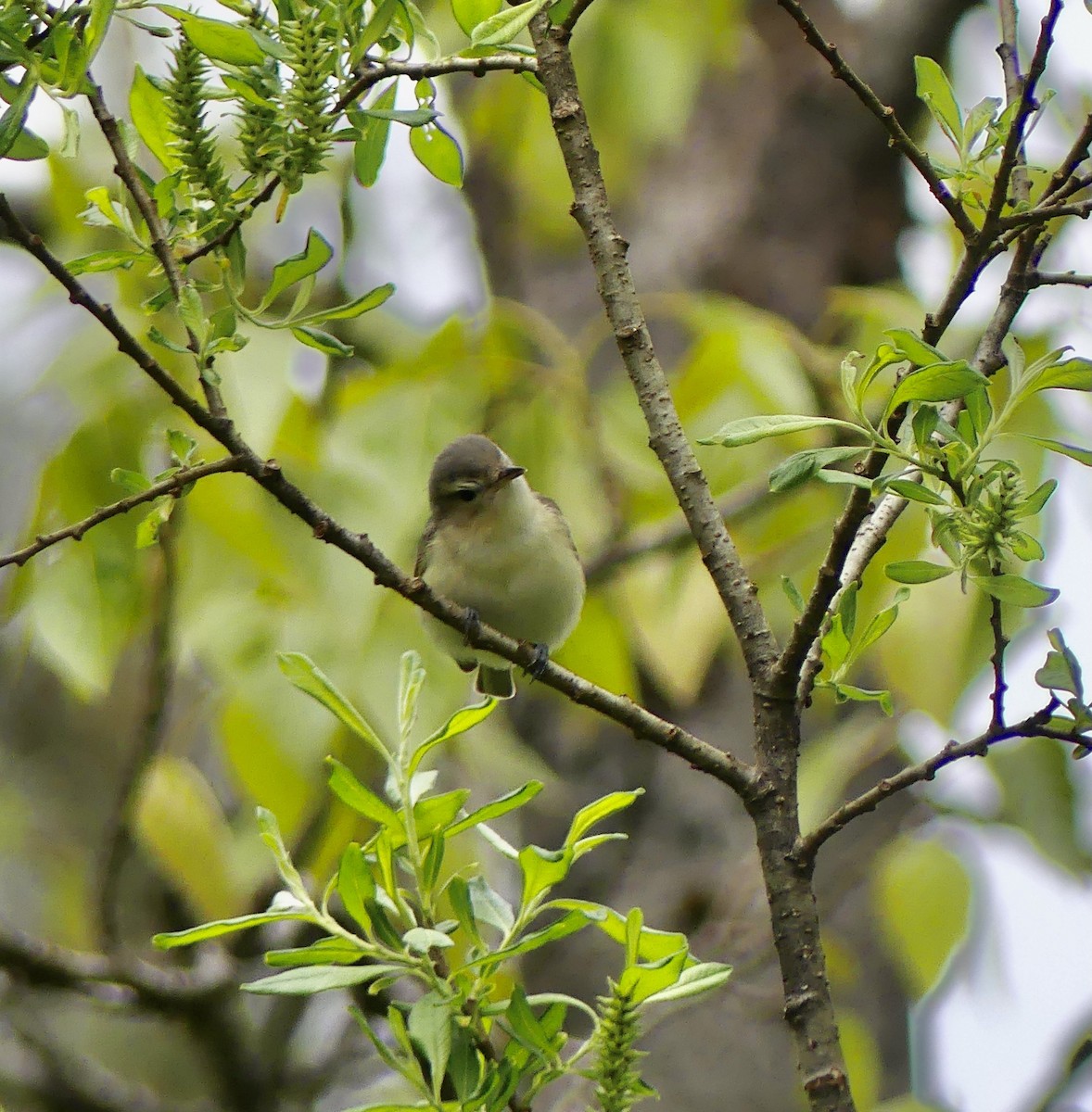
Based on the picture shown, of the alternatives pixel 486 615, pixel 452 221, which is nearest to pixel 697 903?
pixel 486 615

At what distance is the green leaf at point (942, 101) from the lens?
4.45 feet

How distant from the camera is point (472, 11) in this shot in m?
1.43

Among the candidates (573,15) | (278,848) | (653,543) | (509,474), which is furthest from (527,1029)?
(653,543)

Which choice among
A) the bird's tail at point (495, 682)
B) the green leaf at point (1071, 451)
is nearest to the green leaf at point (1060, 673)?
the green leaf at point (1071, 451)

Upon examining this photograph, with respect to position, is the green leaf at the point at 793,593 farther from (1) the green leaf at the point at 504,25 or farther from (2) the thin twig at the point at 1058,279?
(1) the green leaf at the point at 504,25

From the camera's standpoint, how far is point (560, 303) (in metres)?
5.21

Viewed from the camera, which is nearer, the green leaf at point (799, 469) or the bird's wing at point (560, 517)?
the green leaf at point (799, 469)

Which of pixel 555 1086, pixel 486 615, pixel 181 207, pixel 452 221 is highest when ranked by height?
pixel 452 221

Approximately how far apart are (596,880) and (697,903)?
392 mm

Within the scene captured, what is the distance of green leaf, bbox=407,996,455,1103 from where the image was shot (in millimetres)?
1152

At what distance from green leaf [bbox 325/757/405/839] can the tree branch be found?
0.46 m

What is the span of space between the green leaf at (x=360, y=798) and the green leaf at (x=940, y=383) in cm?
56

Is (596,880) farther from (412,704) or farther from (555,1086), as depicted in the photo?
(412,704)

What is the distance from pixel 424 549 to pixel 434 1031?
2.34m
